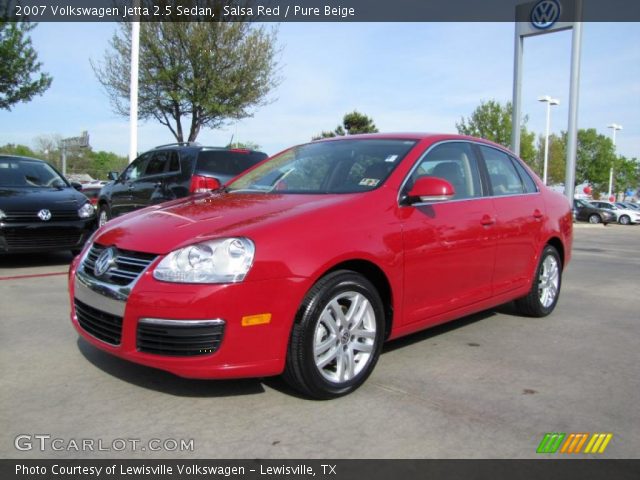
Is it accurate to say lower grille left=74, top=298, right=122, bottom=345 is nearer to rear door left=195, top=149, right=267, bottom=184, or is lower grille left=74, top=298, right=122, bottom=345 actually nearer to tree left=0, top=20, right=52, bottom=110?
rear door left=195, top=149, right=267, bottom=184

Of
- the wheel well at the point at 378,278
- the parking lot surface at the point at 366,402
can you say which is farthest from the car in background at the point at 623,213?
the wheel well at the point at 378,278

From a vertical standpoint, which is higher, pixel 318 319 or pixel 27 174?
pixel 27 174

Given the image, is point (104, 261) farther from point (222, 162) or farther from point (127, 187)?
point (127, 187)

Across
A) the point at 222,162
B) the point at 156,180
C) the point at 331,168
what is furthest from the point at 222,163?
the point at 331,168

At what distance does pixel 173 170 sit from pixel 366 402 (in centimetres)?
682

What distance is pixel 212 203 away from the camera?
386 centimetres

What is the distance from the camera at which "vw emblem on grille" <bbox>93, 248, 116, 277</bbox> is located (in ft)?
10.6

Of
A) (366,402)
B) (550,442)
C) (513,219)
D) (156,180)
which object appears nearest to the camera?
(550,442)

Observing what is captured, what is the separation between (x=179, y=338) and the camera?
2904 mm

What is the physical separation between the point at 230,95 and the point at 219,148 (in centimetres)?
941

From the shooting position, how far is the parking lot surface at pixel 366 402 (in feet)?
8.86

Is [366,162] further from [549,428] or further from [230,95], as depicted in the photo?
[230,95]

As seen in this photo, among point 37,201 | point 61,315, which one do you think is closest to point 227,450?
point 61,315
